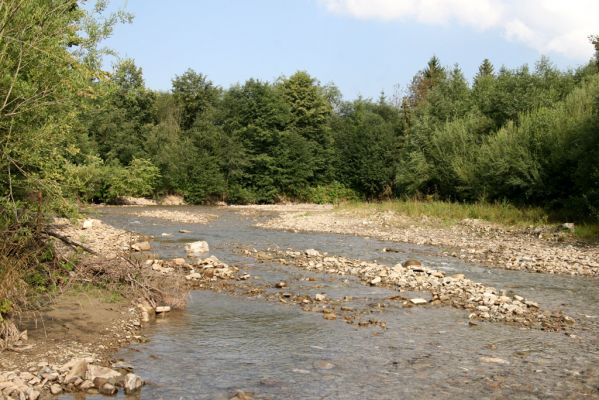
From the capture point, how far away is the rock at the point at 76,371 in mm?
7730

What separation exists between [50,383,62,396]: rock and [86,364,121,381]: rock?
44 centimetres

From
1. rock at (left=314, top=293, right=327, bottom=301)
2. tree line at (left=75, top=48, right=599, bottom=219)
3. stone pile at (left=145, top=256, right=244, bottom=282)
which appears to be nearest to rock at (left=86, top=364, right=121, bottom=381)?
rock at (left=314, top=293, right=327, bottom=301)

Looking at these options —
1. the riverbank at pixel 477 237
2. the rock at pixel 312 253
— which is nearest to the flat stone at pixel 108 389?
the rock at pixel 312 253

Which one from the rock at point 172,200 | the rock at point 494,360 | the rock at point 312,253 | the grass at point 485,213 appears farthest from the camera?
the rock at point 172,200

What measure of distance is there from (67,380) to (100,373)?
0.47 metres

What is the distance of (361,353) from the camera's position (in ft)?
32.7

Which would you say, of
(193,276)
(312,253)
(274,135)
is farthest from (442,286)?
(274,135)

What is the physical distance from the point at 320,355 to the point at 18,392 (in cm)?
494

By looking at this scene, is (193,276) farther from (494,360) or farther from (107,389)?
(494,360)

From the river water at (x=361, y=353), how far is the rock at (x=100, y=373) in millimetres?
529

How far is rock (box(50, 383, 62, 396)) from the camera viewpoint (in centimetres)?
738

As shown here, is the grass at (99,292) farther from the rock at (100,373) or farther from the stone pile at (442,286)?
the stone pile at (442,286)

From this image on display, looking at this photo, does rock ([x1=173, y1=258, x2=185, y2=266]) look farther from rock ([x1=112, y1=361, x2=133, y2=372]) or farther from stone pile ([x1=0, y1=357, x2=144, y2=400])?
stone pile ([x1=0, y1=357, x2=144, y2=400])

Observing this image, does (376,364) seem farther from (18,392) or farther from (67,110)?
(67,110)
